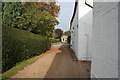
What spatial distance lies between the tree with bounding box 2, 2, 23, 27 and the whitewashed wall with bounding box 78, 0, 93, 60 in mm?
9652

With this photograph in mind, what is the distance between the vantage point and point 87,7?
845 centimetres

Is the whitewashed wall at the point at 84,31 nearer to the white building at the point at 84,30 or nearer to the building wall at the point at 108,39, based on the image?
the white building at the point at 84,30

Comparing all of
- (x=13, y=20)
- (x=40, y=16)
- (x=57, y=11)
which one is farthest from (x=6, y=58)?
(x=57, y=11)

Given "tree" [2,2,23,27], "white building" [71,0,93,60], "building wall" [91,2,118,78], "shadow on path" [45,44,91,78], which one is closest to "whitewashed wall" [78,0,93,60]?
"white building" [71,0,93,60]

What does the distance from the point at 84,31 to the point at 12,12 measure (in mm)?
12699

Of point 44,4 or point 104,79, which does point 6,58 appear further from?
point 44,4

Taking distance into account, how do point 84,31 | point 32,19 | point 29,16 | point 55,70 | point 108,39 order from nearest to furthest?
1. point 108,39
2. point 55,70
3. point 84,31
4. point 29,16
5. point 32,19

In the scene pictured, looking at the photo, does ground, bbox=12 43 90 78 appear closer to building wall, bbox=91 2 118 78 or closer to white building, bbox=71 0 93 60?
white building, bbox=71 0 93 60

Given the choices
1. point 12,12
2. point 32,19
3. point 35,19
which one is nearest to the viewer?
point 32,19

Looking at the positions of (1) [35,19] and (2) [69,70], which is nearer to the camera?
(2) [69,70]

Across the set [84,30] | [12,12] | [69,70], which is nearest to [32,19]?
[12,12]

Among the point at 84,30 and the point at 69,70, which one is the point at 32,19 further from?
the point at 69,70

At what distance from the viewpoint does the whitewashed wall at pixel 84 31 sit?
27.0ft

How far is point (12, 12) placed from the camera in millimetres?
13633
